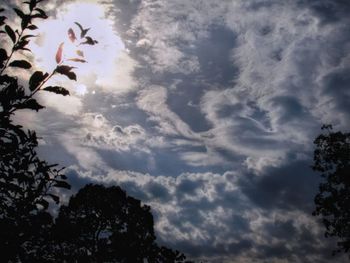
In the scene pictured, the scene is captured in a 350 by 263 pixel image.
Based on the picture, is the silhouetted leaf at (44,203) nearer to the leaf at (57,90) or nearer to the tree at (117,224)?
the leaf at (57,90)

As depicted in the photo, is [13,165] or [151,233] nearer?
[13,165]

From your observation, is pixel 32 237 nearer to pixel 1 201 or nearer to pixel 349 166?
pixel 1 201

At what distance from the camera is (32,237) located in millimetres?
4016

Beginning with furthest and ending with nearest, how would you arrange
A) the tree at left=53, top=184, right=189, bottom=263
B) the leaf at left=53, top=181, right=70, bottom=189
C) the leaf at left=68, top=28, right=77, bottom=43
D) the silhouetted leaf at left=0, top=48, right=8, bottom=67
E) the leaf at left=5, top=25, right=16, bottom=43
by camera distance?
the tree at left=53, top=184, right=189, bottom=263 < the leaf at left=53, top=181, right=70, bottom=189 < the leaf at left=68, top=28, right=77, bottom=43 < the leaf at left=5, top=25, right=16, bottom=43 < the silhouetted leaf at left=0, top=48, right=8, bottom=67

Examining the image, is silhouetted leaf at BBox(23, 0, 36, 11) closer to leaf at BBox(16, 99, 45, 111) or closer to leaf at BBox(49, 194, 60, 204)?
leaf at BBox(16, 99, 45, 111)

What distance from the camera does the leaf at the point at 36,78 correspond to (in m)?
3.24

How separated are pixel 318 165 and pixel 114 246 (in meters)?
19.0

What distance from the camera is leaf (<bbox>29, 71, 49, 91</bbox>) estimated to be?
3244 millimetres

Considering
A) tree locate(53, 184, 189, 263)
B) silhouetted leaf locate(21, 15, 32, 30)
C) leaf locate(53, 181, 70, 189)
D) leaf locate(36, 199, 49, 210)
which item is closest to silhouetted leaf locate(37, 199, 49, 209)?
leaf locate(36, 199, 49, 210)

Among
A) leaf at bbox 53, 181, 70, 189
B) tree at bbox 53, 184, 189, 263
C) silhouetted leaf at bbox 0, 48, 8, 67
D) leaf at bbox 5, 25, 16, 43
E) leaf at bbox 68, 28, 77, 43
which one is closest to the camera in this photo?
silhouetted leaf at bbox 0, 48, 8, 67

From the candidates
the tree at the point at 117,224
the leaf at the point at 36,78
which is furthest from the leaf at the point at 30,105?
the tree at the point at 117,224

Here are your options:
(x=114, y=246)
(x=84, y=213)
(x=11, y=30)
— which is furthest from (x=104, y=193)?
(x=11, y=30)

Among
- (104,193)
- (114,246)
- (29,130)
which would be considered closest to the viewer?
(29,130)

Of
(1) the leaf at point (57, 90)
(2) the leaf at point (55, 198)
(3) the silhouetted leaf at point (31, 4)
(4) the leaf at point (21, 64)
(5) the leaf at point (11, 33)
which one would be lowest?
(2) the leaf at point (55, 198)
